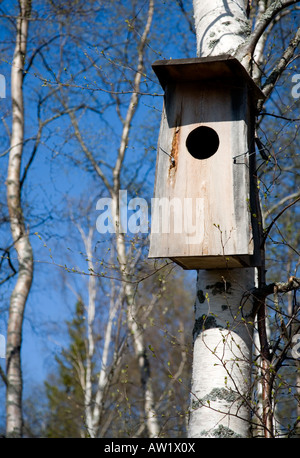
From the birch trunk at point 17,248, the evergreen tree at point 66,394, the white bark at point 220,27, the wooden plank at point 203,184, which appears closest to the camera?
the wooden plank at point 203,184

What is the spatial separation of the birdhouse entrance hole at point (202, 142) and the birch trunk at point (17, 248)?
333 cm

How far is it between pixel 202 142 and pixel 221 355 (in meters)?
1.29

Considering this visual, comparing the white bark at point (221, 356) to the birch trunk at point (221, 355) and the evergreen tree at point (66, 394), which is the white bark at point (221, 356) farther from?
the evergreen tree at point (66, 394)

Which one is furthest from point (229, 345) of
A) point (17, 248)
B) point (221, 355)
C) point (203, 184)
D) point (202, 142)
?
point (17, 248)

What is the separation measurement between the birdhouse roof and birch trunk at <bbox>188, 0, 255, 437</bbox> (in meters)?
0.99

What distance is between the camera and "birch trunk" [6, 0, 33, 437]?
271 inches

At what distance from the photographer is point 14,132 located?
8.14 metres

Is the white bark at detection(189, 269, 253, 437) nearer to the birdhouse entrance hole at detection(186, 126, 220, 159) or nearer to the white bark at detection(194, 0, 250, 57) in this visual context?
the birdhouse entrance hole at detection(186, 126, 220, 159)

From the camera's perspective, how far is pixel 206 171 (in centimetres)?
328

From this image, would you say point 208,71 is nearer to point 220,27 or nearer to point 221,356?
point 220,27

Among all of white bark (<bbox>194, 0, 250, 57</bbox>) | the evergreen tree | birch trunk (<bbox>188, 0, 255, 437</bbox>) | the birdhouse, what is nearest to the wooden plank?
the birdhouse

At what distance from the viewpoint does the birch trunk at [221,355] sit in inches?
114

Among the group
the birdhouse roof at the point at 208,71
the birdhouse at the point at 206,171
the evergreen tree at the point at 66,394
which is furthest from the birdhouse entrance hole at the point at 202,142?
the evergreen tree at the point at 66,394
